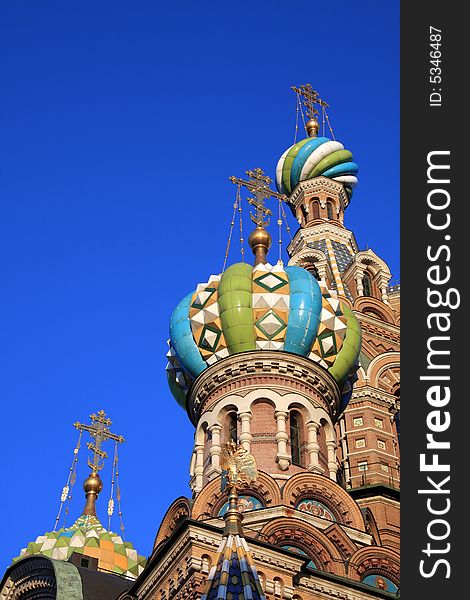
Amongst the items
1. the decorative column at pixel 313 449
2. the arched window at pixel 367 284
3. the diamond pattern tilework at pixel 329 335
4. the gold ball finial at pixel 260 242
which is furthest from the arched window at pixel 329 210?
the decorative column at pixel 313 449

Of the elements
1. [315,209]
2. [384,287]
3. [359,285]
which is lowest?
[359,285]

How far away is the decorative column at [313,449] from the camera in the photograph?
47.2 feet

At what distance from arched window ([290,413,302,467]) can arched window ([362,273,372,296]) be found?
673cm

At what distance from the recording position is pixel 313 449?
47.6 feet

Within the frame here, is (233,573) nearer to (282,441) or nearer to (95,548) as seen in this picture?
(282,441)

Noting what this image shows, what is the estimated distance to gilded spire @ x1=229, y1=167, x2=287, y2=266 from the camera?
17219 millimetres

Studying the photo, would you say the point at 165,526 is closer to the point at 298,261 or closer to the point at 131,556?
the point at 131,556

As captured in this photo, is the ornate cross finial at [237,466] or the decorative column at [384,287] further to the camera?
the decorative column at [384,287]

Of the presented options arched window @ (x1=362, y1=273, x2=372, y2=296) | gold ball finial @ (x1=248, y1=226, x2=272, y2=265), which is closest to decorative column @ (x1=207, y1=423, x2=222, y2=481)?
gold ball finial @ (x1=248, y1=226, x2=272, y2=265)

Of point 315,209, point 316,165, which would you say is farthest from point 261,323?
point 316,165

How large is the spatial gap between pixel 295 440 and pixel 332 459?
1.96 ft

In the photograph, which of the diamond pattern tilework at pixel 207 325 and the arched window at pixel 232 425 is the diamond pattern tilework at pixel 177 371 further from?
the arched window at pixel 232 425

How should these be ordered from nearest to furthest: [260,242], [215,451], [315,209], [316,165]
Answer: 1. [215,451]
2. [260,242]
3. [315,209]
4. [316,165]

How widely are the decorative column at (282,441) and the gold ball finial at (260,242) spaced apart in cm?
325
